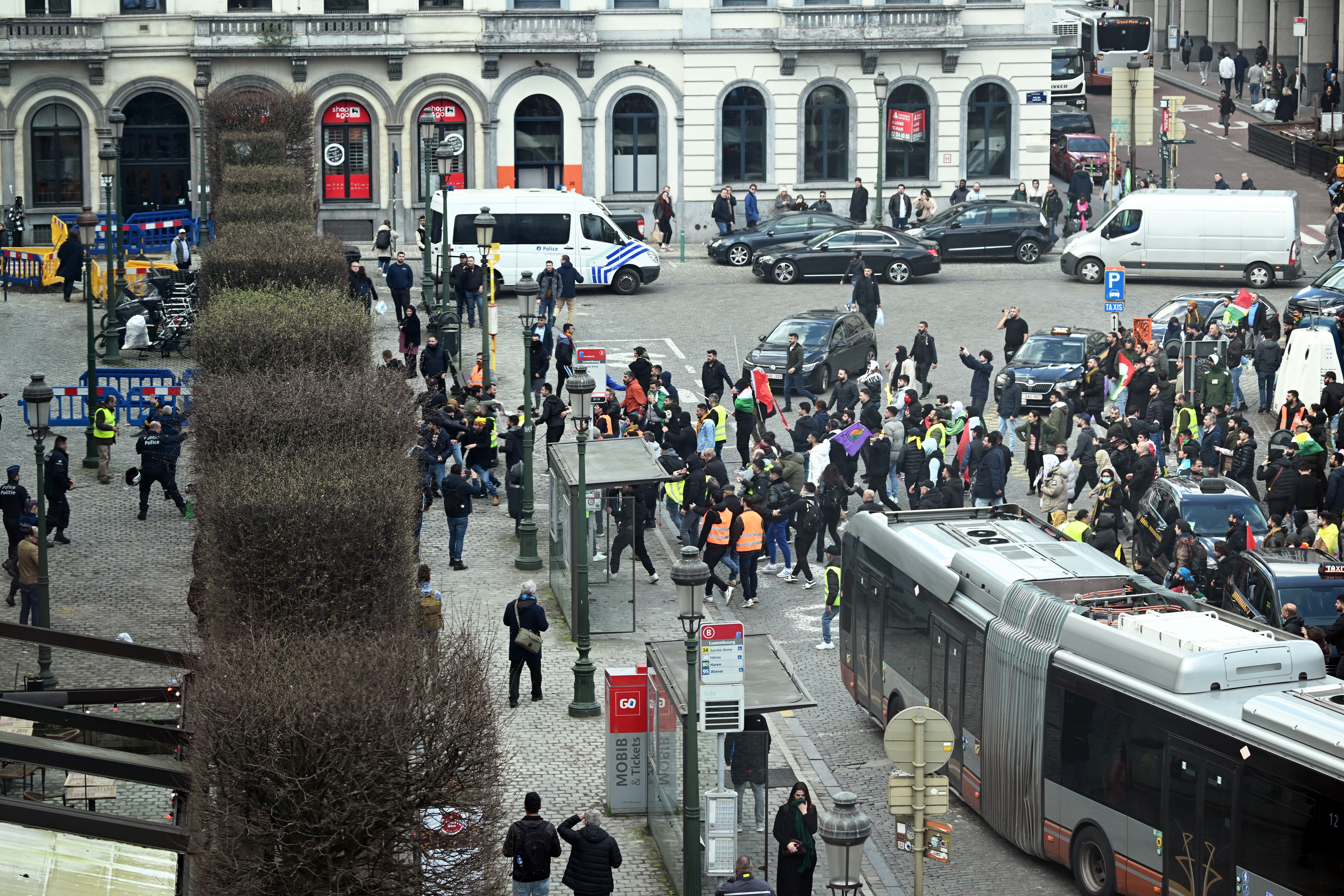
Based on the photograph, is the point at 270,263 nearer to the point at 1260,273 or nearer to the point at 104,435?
the point at 104,435

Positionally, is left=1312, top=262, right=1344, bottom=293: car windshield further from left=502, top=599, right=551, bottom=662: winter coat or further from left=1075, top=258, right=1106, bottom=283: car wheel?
left=502, top=599, right=551, bottom=662: winter coat

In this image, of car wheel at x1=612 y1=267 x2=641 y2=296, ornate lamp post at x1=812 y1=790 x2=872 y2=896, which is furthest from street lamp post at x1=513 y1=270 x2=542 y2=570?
car wheel at x1=612 y1=267 x2=641 y2=296

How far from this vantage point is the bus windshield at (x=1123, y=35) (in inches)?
3041

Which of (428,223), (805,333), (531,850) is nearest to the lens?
(531,850)

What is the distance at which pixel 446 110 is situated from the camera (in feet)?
182

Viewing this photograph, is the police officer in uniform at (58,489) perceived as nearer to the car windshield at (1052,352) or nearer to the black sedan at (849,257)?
the car windshield at (1052,352)

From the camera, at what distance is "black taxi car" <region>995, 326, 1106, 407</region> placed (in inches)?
1395

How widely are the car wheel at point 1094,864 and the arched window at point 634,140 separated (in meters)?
40.5

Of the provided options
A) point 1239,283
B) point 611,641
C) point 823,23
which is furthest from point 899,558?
point 823,23

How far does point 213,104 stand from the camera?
47750 millimetres

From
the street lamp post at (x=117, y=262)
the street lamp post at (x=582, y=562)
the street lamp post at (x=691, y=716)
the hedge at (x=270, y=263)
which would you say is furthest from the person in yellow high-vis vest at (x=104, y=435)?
the street lamp post at (x=691, y=716)

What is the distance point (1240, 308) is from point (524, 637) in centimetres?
2104

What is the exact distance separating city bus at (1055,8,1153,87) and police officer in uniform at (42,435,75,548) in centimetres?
5536

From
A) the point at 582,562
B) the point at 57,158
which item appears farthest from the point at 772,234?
the point at 582,562
